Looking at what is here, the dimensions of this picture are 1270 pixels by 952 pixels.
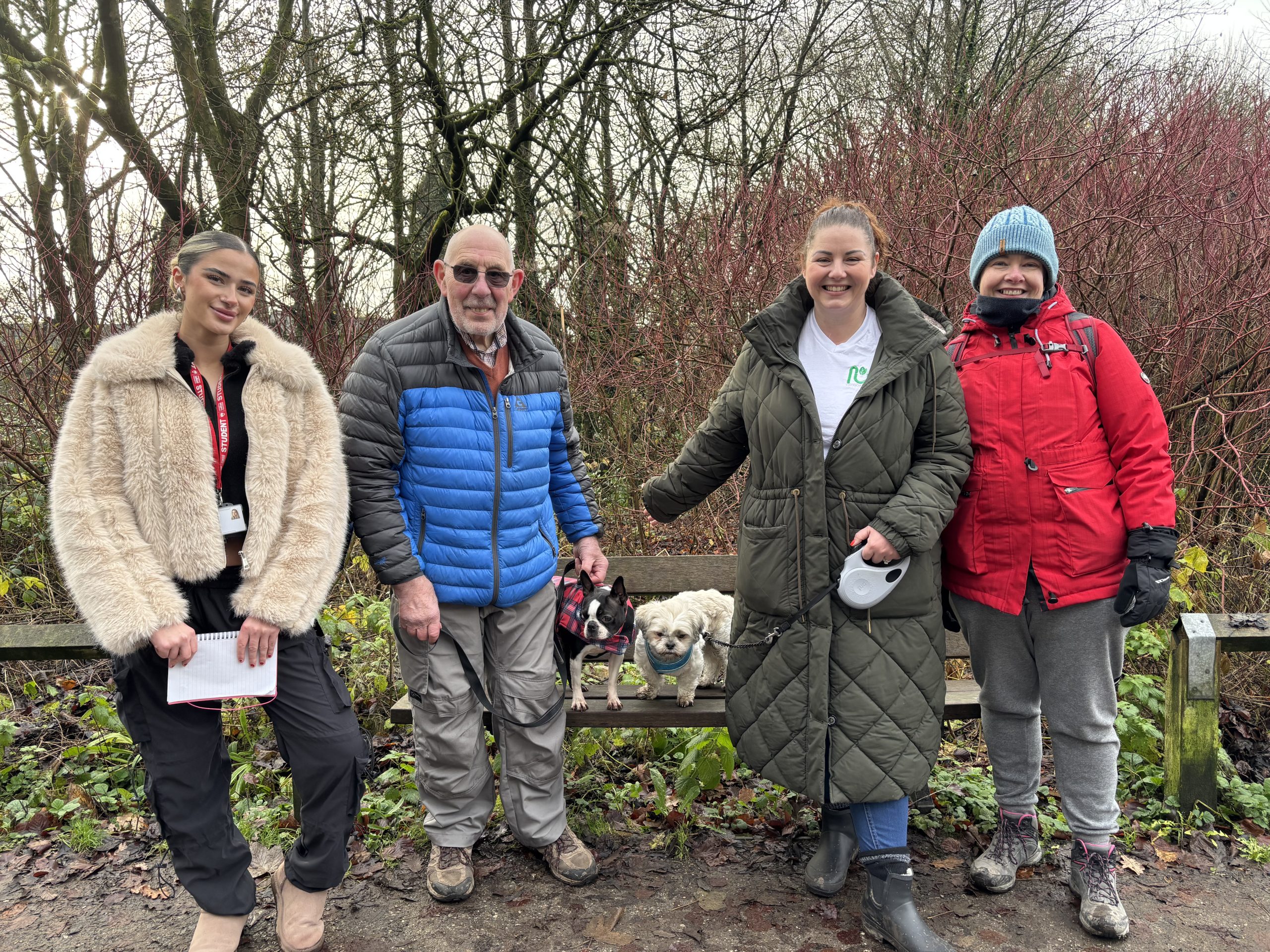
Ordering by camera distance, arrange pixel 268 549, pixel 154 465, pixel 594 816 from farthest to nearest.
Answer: pixel 594 816 < pixel 268 549 < pixel 154 465

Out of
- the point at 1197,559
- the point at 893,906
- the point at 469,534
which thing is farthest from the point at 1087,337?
the point at 1197,559

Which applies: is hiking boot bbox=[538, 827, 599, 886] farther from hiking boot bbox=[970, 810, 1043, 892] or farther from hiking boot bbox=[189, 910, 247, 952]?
hiking boot bbox=[970, 810, 1043, 892]

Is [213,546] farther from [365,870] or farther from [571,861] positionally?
[571,861]

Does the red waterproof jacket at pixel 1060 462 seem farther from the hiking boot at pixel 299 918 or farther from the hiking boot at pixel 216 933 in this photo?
the hiking boot at pixel 216 933

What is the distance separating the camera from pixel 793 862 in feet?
11.4

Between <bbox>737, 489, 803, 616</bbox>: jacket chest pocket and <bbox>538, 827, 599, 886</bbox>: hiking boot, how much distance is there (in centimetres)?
128

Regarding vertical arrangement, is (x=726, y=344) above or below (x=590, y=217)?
below

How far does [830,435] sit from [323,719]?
6.44ft

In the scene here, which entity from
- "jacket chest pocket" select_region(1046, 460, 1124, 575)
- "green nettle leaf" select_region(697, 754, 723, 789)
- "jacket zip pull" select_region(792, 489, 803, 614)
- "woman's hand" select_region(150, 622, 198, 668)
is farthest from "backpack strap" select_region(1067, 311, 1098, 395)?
"woman's hand" select_region(150, 622, 198, 668)

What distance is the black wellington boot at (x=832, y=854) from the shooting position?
321cm

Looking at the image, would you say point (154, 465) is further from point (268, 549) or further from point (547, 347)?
point (547, 347)

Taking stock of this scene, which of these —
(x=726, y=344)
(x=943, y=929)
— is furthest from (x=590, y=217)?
(x=943, y=929)

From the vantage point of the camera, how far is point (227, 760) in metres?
2.77

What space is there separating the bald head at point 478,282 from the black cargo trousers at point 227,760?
119cm
